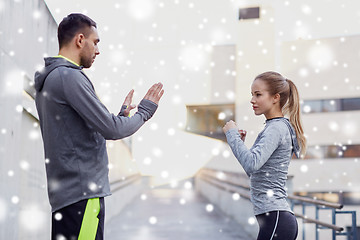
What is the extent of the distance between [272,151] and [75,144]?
924mm

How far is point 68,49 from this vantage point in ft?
6.50

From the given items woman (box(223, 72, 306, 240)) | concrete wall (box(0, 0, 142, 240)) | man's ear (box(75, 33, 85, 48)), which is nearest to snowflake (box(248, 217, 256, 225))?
concrete wall (box(0, 0, 142, 240))

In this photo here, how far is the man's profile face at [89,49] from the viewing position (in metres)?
1.99

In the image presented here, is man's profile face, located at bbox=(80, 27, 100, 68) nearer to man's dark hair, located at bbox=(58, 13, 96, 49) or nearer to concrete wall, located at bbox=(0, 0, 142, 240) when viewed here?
man's dark hair, located at bbox=(58, 13, 96, 49)

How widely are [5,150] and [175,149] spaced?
21.3 metres

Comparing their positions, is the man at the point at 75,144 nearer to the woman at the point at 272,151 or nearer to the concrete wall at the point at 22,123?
the woman at the point at 272,151

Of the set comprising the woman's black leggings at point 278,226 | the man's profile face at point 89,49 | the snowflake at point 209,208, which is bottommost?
the snowflake at point 209,208

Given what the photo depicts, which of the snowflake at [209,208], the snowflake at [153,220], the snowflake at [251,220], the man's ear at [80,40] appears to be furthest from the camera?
the snowflake at [209,208]

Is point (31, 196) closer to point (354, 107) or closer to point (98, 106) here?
point (98, 106)

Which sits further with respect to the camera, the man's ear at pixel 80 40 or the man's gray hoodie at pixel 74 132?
the man's ear at pixel 80 40

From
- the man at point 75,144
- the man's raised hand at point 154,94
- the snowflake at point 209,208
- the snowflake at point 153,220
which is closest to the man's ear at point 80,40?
the man at point 75,144

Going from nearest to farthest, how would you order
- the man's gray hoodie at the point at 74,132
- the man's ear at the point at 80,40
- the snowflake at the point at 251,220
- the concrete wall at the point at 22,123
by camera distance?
the man's gray hoodie at the point at 74,132, the man's ear at the point at 80,40, the concrete wall at the point at 22,123, the snowflake at the point at 251,220

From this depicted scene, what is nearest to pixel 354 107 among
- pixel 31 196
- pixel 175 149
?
pixel 175 149

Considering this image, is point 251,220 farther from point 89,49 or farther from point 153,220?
point 89,49
